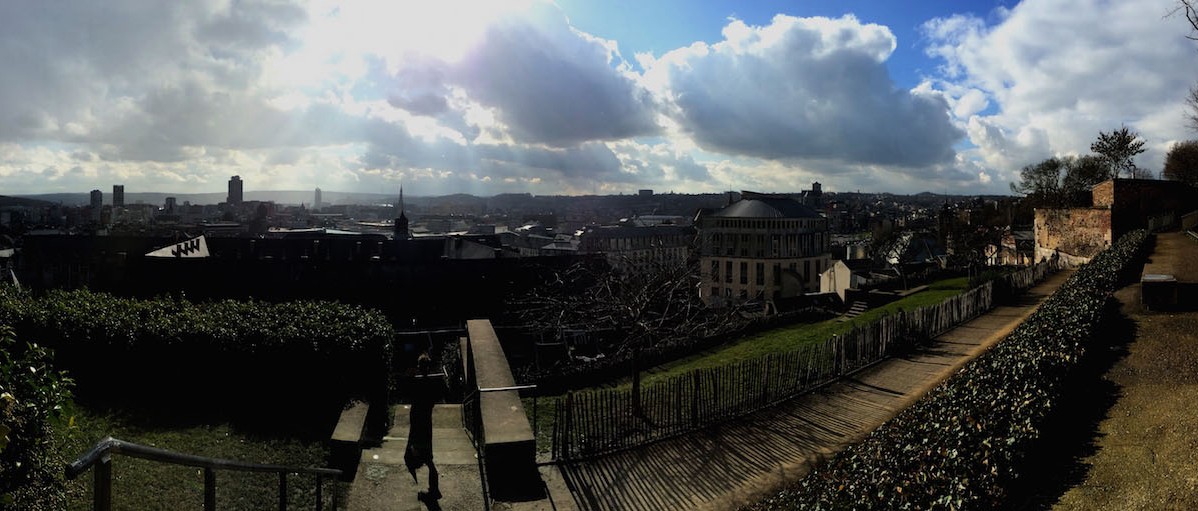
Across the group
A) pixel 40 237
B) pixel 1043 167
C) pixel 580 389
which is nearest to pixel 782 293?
pixel 1043 167

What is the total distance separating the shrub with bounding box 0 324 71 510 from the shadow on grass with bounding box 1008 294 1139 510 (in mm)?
7853

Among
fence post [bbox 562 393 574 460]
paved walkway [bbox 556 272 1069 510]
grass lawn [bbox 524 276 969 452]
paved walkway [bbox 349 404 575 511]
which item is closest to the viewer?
paved walkway [bbox 349 404 575 511]

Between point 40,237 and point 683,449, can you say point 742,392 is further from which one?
point 40,237

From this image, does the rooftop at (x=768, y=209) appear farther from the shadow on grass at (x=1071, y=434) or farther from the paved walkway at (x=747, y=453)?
the shadow on grass at (x=1071, y=434)

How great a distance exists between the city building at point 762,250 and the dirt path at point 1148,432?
184 ft

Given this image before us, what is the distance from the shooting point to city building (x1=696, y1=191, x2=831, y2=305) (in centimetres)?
7138

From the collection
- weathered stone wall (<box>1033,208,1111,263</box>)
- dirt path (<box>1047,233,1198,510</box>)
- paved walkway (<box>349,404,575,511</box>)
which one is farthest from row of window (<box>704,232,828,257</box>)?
paved walkway (<box>349,404,575,511</box>)

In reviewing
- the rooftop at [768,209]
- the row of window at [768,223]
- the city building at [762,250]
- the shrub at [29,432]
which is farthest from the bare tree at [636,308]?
the rooftop at [768,209]

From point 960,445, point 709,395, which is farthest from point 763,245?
point 960,445

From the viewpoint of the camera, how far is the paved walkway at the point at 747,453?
406 inches

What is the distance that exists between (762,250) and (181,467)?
69.2m

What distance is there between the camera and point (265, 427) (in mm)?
11016

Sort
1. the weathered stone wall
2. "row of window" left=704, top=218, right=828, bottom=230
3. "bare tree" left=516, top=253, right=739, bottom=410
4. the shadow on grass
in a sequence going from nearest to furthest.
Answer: the shadow on grass → "bare tree" left=516, top=253, right=739, bottom=410 → the weathered stone wall → "row of window" left=704, top=218, right=828, bottom=230

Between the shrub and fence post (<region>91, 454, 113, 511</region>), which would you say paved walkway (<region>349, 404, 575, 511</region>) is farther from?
fence post (<region>91, 454, 113, 511</region>)
